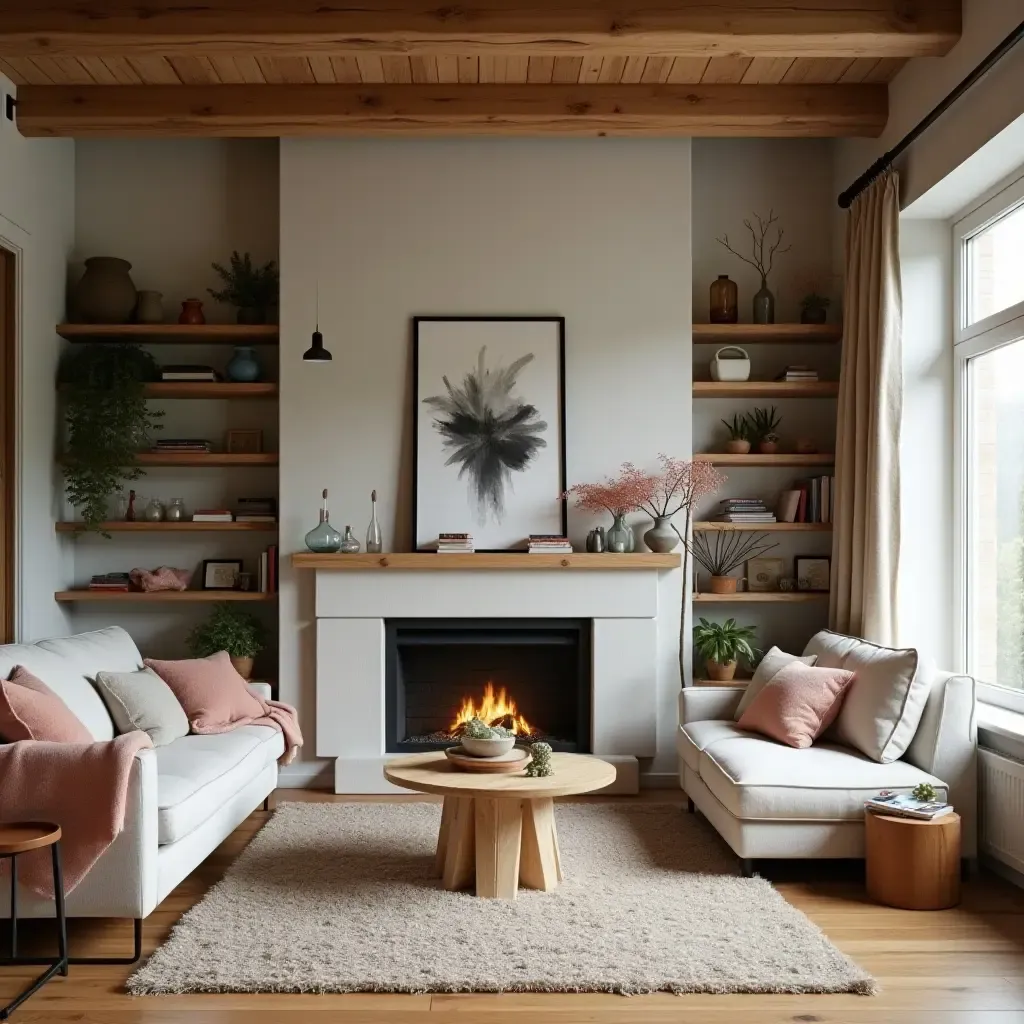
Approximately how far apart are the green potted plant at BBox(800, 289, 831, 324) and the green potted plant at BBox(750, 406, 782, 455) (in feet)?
1.67

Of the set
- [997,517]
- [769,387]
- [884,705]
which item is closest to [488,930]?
[884,705]

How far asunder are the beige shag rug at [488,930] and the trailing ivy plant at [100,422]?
2095 millimetres

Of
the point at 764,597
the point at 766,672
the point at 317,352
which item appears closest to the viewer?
the point at 766,672

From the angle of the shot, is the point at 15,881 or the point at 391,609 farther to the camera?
the point at 391,609

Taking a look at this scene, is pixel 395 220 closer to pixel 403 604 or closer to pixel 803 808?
pixel 403 604

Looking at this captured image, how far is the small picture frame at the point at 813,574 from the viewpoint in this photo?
234 inches

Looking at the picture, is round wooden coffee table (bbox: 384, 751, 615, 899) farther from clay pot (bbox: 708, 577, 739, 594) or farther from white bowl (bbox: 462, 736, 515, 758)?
clay pot (bbox: 708, 577, 739, 594)

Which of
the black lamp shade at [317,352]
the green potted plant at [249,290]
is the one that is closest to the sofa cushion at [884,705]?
the black lamp shade at [317,352]

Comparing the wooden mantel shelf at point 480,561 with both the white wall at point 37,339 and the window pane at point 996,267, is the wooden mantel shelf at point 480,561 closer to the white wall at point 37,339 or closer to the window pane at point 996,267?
the white wall at point 37,339

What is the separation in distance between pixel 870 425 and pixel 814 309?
1012 millimetres

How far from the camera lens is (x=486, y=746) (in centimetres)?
401

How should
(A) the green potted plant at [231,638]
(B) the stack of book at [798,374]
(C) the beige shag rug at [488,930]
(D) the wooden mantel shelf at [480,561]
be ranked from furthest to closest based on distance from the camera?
(B) the stack of book at [798,374], (A) the green potted plant at [231,638], (D) the wooden mantel shelf at [480,561], (C) the beige shag rug at [488,930]

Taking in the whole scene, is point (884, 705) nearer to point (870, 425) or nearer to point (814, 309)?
point (870, 425)

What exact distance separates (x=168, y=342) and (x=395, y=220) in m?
1.40
